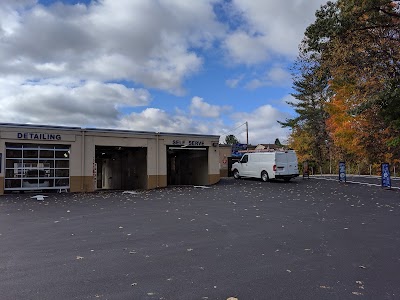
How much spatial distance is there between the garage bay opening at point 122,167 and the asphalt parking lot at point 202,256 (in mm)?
14225

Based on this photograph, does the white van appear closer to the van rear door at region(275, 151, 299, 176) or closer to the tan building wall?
the van rear door at region(275, 151, 299, 176)

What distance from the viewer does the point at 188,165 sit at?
93.3 ft

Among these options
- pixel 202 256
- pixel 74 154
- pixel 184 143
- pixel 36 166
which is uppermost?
pixel 184 143

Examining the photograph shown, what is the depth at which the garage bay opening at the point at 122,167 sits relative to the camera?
24.9 metres

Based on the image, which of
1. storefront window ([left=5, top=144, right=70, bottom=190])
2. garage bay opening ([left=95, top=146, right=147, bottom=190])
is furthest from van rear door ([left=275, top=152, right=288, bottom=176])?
storefront window ([left=5, top=144, right=70, bottom=190])

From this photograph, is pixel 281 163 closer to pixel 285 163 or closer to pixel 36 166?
pixel 285 163

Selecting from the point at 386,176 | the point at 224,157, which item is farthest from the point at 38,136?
the point at 224,157

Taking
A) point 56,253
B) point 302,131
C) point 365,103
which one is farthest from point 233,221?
point 302,131

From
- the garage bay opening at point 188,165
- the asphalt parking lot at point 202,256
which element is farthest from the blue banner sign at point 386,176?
the garage bay opening at point 188,165

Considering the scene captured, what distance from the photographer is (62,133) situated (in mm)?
20312

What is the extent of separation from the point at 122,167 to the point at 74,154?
9.52 metres

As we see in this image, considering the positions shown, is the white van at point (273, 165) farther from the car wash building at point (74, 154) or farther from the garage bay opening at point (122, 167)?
the garage bay opening at point (122, 167)

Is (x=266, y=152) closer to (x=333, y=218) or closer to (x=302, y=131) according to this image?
(x=333, y=218)

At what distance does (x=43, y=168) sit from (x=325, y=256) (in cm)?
1845
